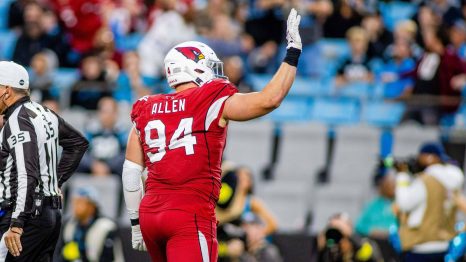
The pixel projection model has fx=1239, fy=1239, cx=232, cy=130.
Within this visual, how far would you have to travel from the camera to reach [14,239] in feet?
27.2

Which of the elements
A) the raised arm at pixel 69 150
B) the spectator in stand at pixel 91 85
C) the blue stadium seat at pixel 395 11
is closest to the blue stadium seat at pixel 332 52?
the blue stadium seat at pixel 395 11

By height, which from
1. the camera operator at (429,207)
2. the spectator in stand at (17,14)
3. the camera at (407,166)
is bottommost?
the camera operator at (429,207)

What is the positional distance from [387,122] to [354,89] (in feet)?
2.64

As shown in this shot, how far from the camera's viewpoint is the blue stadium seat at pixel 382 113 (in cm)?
1542

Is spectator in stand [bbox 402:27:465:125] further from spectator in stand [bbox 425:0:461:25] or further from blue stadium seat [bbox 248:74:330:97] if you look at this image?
spectator in stand [bbox 425:0:461:25]

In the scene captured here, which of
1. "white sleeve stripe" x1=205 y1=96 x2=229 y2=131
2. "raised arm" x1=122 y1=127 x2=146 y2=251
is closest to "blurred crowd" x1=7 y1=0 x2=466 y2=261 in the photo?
"raised arm" x1=122 y1=127 x2=146 y2=251

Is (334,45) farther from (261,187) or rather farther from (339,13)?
(261,187)

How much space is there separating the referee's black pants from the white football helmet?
1320 millimetres

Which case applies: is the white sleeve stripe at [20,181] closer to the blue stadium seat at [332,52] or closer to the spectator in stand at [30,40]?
the blue stadium seat at [332,52]

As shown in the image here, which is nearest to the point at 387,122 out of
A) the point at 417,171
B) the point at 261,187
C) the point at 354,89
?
the point at 354,89

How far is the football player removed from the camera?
780 centimetres

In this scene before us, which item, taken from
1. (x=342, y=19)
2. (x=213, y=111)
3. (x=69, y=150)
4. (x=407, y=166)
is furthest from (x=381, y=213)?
(x=213, y=111)

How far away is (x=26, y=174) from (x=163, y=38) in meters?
8.24

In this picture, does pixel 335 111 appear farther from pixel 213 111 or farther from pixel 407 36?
pixel 213 111
